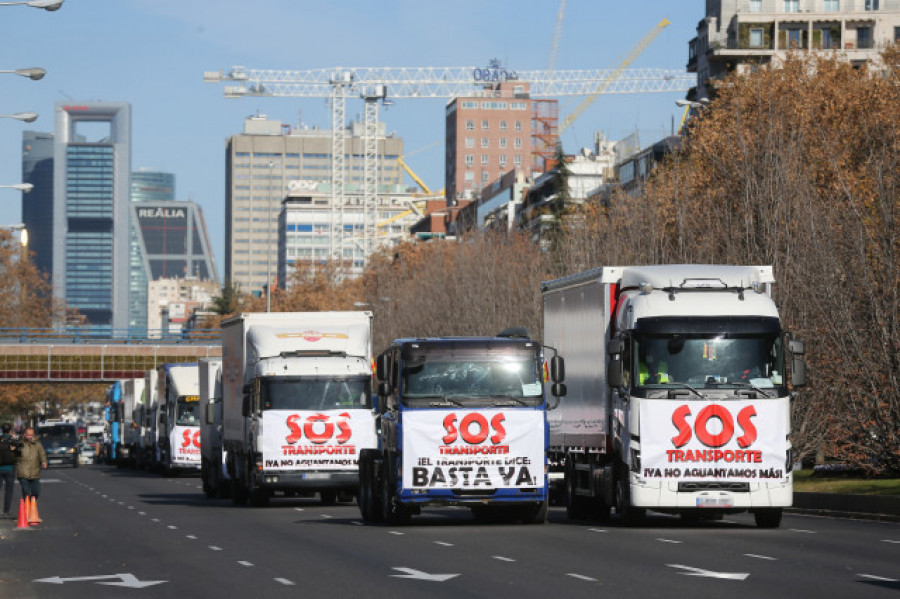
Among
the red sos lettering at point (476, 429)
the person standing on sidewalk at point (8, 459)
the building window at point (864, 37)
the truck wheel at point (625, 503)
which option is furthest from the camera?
the building window at point (864, 37)

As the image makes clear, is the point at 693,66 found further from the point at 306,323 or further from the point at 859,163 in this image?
the point at 306,323

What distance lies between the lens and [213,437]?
4538 centimetres

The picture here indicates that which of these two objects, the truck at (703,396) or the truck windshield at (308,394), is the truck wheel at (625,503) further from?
the truck windshield at (308,394)

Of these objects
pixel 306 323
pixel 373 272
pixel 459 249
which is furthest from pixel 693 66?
pixel 306 323

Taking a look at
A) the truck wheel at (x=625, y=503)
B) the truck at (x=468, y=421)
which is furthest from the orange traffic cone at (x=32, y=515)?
the truck wheel at (x=625, y=503)

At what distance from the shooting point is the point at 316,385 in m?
36.8

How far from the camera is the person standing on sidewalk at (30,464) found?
32.1 m

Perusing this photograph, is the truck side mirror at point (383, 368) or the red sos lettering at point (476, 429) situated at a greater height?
the truck side mirror at point (383, 368)

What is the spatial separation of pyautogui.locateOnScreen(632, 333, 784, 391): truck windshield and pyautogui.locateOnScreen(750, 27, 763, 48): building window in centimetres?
7887

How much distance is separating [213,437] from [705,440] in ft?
70.8

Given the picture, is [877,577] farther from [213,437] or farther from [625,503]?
[213,437]

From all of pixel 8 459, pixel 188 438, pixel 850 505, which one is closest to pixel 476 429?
pixel 850 505

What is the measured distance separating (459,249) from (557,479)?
52135mm

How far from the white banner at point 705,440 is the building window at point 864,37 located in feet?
266
